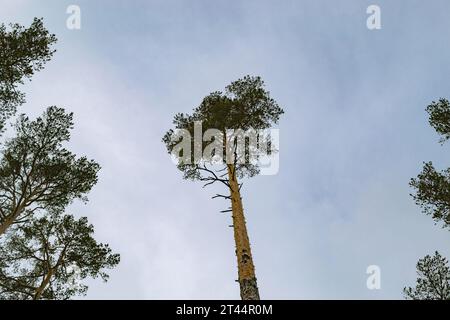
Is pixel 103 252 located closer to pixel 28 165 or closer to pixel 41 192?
pixel 41 192

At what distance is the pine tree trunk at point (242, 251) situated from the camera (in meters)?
→ 9.15

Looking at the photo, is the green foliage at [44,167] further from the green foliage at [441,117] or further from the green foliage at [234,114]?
the green foliage at [441,117]

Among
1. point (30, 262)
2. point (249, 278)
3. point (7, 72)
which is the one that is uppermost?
point (7, 72)

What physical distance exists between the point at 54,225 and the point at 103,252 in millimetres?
2472

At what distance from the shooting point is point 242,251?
33.4 ft

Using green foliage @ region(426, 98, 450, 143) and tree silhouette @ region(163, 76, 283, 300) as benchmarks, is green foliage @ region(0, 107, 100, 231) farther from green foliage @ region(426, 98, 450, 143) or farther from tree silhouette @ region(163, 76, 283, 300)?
green foliage @ region(426, 98, 450, 143)

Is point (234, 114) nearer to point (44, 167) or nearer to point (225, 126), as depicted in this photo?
point (225, 126)

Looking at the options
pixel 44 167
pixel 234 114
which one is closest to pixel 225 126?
pixel 234 114

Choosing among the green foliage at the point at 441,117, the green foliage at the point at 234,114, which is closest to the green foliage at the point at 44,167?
the green foliage at the point at 234,114

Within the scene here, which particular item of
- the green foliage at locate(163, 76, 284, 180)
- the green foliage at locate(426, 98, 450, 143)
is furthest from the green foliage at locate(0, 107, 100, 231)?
the green foliage at locate(426, 98, 450, 143)

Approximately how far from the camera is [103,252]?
14.7 meters
